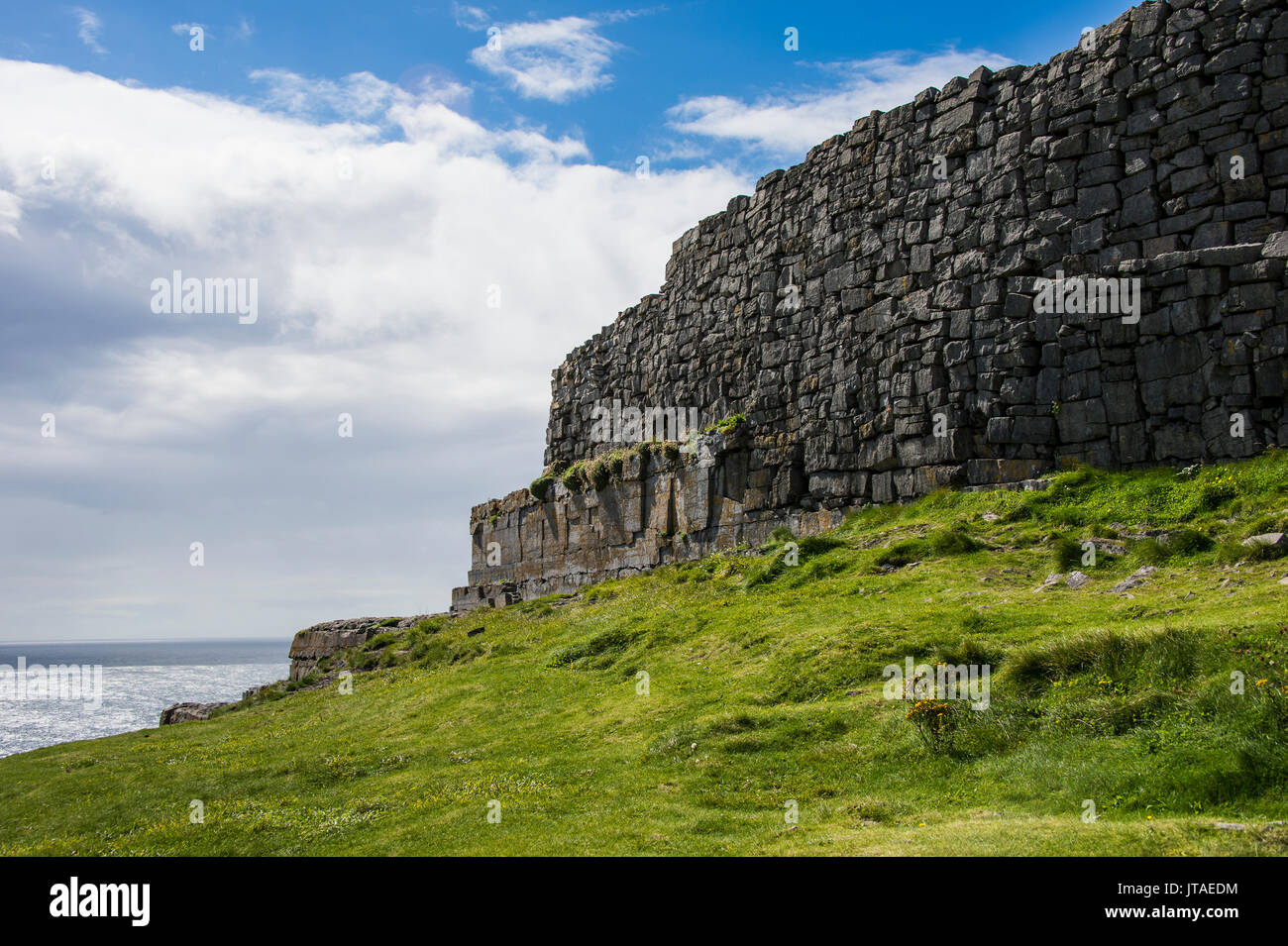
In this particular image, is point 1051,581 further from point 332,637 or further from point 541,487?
point 332,637

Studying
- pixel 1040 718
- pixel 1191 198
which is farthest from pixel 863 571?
pixel 1191 198

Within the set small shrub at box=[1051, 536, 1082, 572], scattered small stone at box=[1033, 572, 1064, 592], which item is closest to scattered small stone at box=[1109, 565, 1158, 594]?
scattered small stone at box=[1033, 572, 1064, 592]

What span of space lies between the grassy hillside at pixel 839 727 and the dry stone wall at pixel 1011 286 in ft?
4.88

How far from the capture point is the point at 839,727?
10.3 meters

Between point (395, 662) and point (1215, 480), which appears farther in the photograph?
point (395, 662)

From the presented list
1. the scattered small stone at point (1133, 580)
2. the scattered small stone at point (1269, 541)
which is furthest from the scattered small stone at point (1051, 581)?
the scattered small stone at point (1269, 541)

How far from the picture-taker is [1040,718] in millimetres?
9023

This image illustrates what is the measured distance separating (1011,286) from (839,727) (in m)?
12.3

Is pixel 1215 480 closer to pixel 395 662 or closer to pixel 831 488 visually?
pixel 831 488

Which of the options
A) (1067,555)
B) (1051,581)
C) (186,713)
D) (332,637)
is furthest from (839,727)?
(332,637)

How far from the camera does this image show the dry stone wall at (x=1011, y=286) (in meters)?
16.5

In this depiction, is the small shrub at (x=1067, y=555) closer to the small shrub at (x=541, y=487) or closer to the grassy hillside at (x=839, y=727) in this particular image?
the grassy hillside at (x=839, y=727)

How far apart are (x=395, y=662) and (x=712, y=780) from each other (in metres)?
17.5

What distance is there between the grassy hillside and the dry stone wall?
1486 mm
